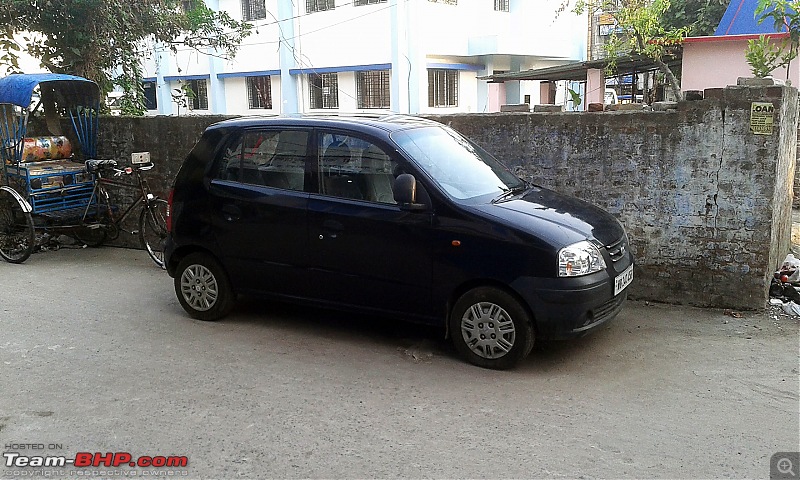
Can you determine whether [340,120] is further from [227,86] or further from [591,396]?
[227,86]

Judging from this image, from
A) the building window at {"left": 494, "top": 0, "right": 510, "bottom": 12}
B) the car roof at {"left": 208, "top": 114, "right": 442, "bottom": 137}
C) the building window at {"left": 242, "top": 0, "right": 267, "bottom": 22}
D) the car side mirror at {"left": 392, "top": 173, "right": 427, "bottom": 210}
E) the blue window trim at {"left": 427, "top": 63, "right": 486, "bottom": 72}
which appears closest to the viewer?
the car side mirror at {"left": 392, "top": 173, "right": 427, "bottom": 210}

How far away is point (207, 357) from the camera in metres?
5.55

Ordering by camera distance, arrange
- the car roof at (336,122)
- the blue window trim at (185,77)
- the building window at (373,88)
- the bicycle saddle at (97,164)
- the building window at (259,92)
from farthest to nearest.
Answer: the blue window trim at (185,77) < the building window at (259,92) < the building window at (373,88) < the bicycle saddle at (97,164) < the car roof at (336,122)

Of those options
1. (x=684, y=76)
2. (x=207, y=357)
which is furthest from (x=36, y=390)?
(x=684, y=76)

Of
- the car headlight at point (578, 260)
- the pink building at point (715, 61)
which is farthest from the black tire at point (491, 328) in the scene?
the pink building at point (715, 61)

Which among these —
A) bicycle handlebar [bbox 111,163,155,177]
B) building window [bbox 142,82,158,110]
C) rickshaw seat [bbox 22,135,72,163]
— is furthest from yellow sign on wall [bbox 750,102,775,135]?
building window [bbox 142,82,158,110]

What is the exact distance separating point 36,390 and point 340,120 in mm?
3022

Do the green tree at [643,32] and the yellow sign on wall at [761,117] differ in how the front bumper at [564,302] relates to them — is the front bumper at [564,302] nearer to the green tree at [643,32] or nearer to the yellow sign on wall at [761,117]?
the yellow sign on wall at [761,117]

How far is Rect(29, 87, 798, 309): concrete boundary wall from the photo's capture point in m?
6.27

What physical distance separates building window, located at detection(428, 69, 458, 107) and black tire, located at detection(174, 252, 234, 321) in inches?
658

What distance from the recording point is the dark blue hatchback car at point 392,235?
5051 millimetres

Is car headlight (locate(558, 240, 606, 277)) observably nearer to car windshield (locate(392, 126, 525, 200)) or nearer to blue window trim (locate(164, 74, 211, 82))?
car windshield (locate(392, 126, 525, 200))

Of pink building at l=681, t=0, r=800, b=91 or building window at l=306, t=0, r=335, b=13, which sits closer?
pink building at l=681, t=0, r=800, b=91

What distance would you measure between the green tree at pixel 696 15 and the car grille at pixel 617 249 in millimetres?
15868
